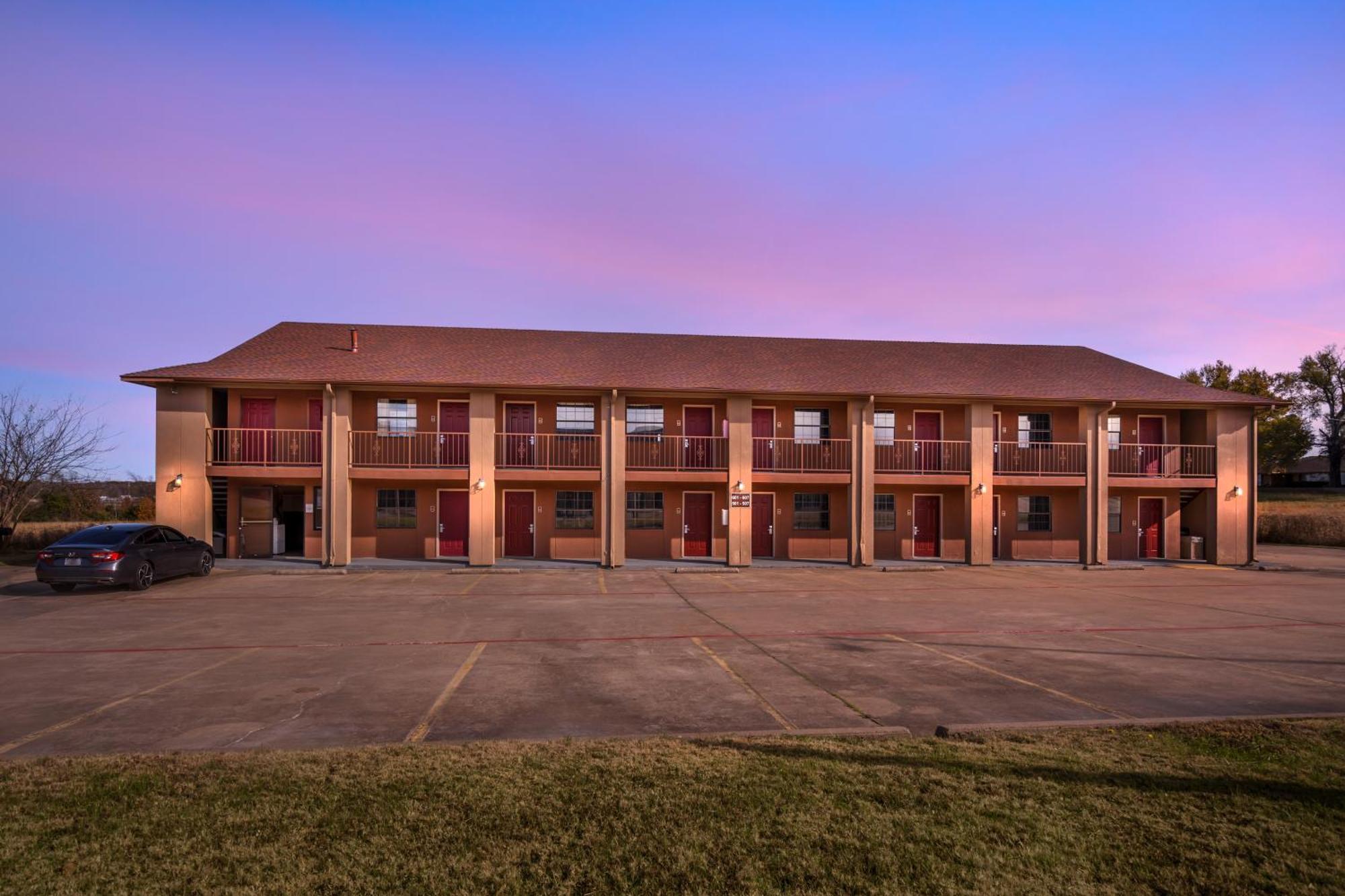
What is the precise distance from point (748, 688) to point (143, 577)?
50.0 ft

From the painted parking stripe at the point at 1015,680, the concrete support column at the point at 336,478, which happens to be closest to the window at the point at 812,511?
the painted parking stripe at the point at 1015,680

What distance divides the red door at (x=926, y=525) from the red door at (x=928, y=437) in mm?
1433

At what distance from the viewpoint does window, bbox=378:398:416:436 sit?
22.4 m

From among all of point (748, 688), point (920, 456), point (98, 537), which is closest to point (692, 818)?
point (748, 688)

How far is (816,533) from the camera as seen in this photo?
24062 millimetres

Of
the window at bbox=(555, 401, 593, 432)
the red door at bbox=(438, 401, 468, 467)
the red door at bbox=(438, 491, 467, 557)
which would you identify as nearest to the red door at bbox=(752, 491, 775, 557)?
the window at bbox=(555, 401, 593, 432)

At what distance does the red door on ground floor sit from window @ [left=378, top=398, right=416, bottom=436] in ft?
7.74

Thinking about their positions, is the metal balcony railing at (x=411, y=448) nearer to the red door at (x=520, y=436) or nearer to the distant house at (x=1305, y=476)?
the red door at (x=520, y=436)

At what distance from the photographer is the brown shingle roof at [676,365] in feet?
69.2

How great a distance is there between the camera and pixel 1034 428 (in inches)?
984

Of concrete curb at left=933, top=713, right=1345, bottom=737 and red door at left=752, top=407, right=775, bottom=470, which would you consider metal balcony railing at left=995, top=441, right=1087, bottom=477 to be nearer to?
red door at left=752, top=407, right=775, bottom=470

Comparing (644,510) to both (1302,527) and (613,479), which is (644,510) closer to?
(613,479)

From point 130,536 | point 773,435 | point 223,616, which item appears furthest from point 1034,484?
point 130,536

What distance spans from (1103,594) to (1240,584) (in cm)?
553
